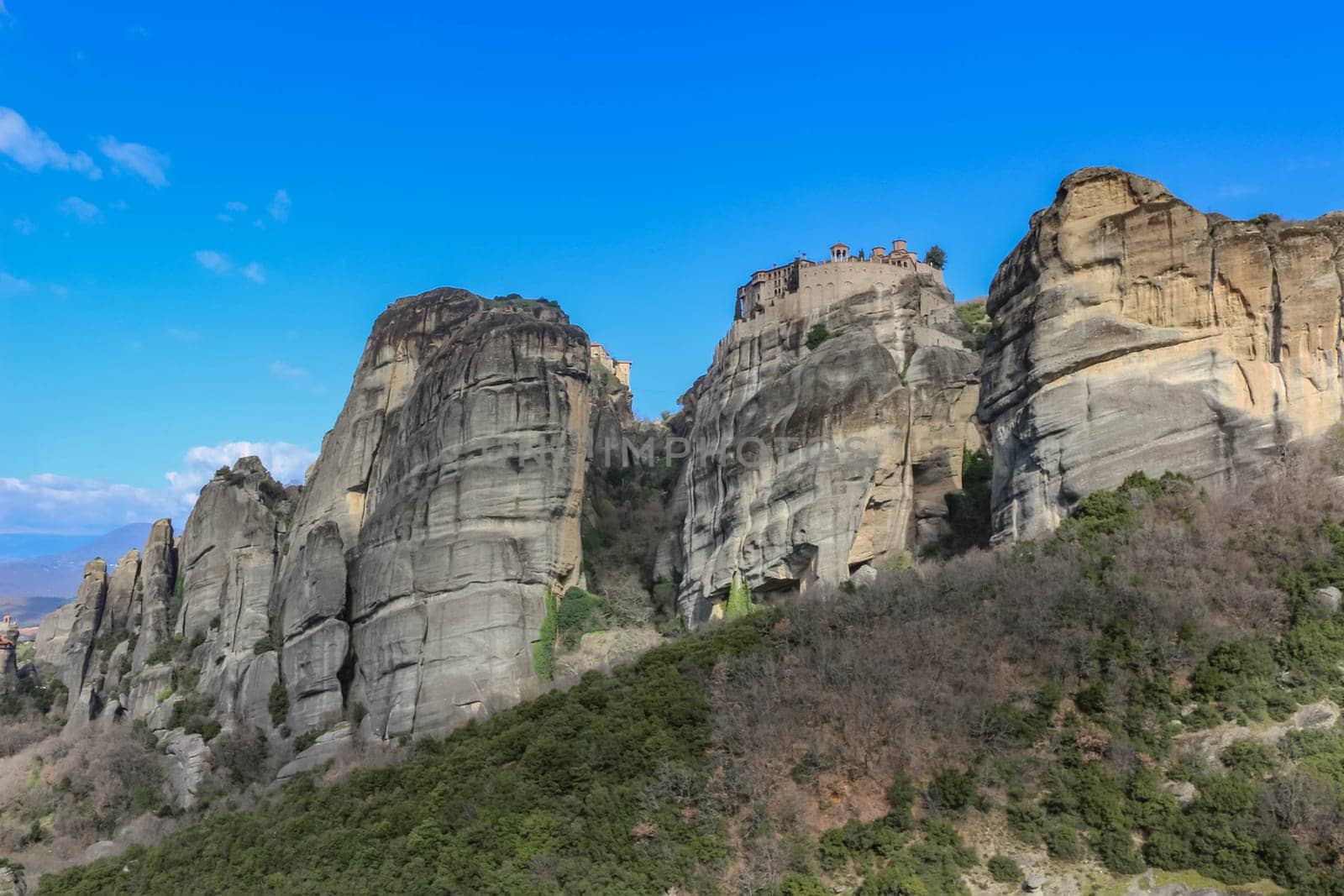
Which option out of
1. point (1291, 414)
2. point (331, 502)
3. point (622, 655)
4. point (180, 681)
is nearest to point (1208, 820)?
point (1291, 414)

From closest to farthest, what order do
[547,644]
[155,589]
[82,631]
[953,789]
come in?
[953,789] < [547,644] < [155,589] < [82,631]

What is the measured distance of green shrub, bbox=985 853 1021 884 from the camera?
21.8m

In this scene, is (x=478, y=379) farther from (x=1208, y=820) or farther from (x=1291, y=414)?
(x=1208, y=820)

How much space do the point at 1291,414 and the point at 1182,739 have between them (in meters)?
11.3

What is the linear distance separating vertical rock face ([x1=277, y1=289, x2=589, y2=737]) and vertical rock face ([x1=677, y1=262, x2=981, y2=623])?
5292 millimetres

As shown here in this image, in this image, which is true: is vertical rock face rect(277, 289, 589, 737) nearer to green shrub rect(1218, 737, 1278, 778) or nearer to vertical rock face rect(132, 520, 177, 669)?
vertical rock face rect(132, 520, 177, 669)

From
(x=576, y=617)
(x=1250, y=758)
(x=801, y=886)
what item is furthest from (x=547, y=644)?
(x=1250, y=758)

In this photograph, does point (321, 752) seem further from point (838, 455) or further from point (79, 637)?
point (79, 637)

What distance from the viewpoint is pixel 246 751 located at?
4316cm

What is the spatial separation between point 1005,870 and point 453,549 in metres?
24.8

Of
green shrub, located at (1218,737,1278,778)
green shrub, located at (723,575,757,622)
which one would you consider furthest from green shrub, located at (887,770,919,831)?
green shrub, located at (723,575,757,622)

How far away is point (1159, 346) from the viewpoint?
105ft

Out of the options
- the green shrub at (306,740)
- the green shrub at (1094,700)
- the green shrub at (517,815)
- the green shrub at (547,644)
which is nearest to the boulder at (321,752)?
the green shrub at (306,740)

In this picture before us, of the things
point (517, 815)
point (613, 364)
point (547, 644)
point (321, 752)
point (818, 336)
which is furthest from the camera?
point (613, 364)
